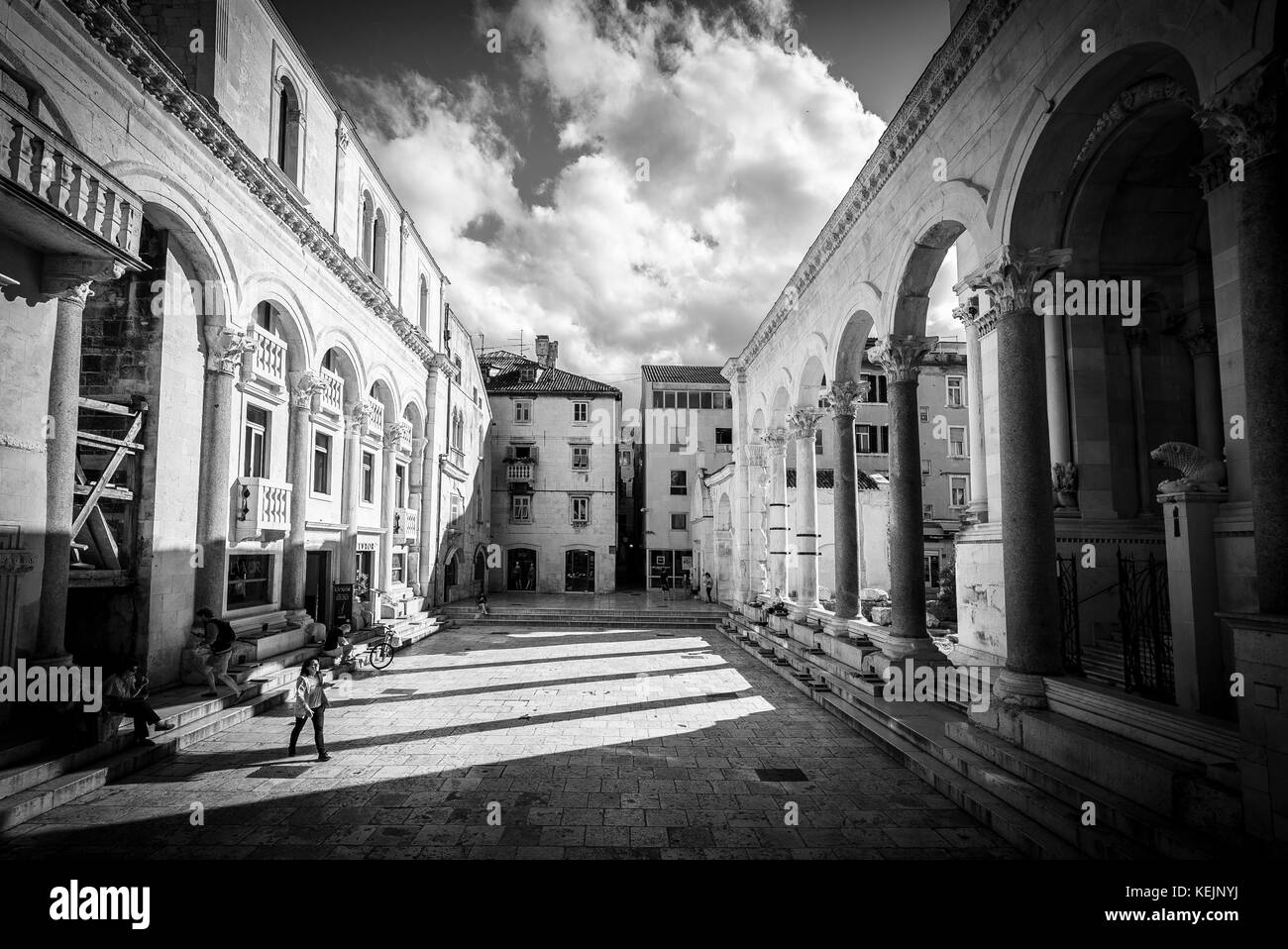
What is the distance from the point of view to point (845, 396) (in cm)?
1541

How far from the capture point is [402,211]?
2298 centimetres

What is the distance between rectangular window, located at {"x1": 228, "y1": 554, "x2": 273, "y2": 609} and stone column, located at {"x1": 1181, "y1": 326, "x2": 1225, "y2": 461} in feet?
57.1

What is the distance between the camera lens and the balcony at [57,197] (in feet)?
23.0

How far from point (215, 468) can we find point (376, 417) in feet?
28.2

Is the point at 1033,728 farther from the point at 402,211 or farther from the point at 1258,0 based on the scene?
the point at 402,211

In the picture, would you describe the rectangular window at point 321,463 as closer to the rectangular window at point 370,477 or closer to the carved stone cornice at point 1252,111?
the rectangular window at point 370,477

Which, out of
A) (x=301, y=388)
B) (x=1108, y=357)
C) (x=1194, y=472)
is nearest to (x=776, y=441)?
(x=1108, y=357)

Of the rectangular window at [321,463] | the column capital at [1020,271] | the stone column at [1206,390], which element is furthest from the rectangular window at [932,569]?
the rectangular window at [321,463]

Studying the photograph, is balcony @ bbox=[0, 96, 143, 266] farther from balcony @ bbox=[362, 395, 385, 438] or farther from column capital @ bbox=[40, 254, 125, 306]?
balcony @ bbox=[362, 395, 385, 438]

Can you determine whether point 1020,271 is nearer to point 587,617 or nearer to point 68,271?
point 68,271

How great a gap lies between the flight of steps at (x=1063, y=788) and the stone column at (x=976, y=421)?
308 cm

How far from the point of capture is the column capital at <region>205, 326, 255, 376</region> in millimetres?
12250

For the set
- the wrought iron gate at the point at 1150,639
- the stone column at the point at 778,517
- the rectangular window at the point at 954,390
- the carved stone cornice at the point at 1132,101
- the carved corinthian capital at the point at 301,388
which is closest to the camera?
the wrought iron gate at the point at 1150,639
